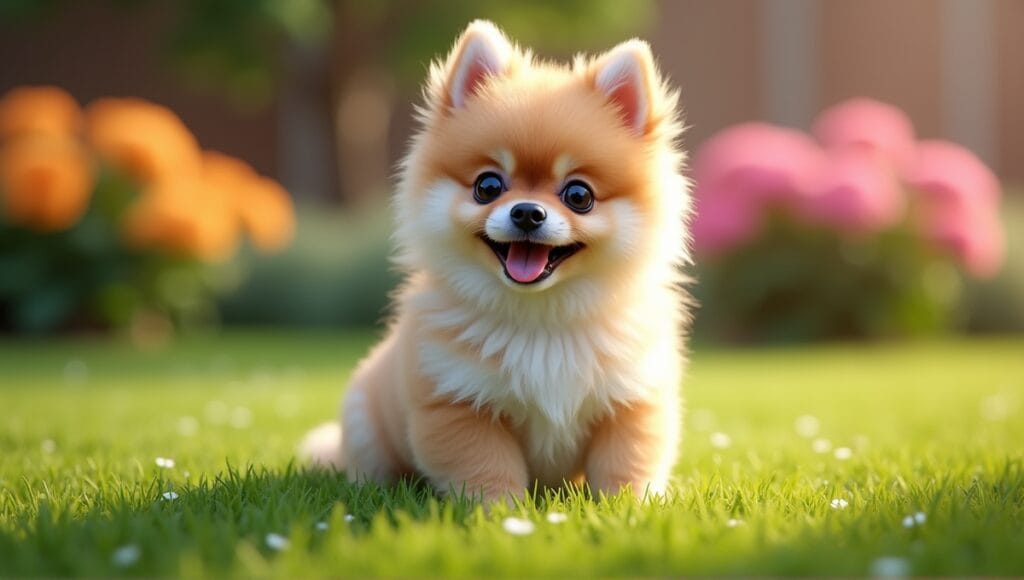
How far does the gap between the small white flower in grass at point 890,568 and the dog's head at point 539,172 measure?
106cm

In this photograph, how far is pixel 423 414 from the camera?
2.84 m

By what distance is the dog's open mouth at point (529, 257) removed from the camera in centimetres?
273

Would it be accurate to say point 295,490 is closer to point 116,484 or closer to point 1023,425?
point 116,484

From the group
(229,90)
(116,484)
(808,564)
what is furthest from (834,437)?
(229,90)

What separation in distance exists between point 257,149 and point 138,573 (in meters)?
14.6

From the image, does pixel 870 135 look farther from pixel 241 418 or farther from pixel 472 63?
pixel 472 63

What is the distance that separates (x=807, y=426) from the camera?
4820 millimetres

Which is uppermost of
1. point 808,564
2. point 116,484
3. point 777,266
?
point 777,266

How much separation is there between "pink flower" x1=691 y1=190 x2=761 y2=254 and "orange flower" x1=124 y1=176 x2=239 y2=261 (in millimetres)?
4029

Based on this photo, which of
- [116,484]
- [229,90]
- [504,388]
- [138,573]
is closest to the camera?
[138,573]

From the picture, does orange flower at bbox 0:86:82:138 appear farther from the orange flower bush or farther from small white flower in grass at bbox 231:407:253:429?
small white flower in grass at bbox 231:407:253:429

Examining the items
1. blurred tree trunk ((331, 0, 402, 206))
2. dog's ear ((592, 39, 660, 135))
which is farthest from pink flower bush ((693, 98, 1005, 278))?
dog's ear ((592, 39, 660, 135))

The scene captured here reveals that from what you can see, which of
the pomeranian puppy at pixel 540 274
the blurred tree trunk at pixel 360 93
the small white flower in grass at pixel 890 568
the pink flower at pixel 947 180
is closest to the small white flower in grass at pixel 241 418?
the pomeranian puppy at pixel 540 274

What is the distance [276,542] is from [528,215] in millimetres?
1003
